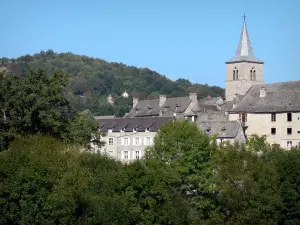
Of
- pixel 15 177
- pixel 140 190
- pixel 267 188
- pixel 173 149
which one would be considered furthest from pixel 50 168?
pixel 267 188

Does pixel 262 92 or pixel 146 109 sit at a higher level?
pixel 262 92

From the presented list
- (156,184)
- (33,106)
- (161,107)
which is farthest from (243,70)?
(156,184)

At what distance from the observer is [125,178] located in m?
57.6

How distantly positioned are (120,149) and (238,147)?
2336 centimetres

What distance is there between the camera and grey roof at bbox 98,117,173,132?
9225 centimetres

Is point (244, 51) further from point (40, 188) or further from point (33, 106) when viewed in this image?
point (40, 188)

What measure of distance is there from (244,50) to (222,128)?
3548cm

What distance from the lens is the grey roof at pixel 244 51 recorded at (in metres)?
118

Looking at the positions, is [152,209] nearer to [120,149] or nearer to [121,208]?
[121,208]

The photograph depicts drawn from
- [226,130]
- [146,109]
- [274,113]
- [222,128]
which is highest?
[146,109]

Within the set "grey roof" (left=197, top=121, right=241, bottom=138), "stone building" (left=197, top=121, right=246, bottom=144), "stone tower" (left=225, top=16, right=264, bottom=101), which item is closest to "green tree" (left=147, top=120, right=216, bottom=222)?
"stone building" (left=197, top=121, right=246, bottom=144)

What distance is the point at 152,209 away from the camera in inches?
2227

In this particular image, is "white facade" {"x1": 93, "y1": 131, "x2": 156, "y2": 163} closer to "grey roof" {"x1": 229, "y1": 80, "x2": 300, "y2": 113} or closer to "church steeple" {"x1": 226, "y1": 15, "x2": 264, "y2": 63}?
"grey roof" {"x1": 229, "y1": 80, "x2": 300, "y2": 113}

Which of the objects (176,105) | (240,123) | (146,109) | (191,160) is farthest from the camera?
(146,109)
